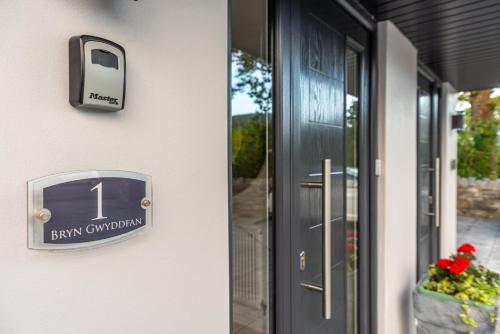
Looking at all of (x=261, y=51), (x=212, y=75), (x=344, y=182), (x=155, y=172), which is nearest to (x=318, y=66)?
(x=261, y=51)

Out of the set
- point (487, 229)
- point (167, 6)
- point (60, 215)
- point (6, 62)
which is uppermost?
point (167, 6)

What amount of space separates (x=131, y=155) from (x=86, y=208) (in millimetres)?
151

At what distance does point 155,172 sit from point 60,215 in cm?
23

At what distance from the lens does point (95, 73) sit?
642mm

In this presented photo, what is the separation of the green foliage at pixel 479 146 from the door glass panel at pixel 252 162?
8381 mm


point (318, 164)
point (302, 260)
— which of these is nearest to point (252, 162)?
point (318, 164)

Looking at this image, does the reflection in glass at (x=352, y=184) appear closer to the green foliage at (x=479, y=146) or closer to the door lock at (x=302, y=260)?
the door lock at (x=302, y=260)

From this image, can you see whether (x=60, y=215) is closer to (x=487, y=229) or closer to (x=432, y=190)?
(x=432, y=190)

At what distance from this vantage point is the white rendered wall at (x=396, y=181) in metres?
2.13

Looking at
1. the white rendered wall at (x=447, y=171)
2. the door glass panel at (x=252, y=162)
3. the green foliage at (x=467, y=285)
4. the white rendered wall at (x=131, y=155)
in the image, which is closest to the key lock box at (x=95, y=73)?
the white rendered wall at (x=131, y=155)

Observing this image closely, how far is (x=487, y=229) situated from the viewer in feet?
22.6

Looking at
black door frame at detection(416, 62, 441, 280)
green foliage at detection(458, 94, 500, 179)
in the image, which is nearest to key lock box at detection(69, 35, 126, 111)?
black door frame at detection(416, 62, 441, 280)

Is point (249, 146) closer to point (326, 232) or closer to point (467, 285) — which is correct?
point (326, 232)

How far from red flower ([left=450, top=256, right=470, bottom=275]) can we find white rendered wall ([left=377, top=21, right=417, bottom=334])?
303mm
